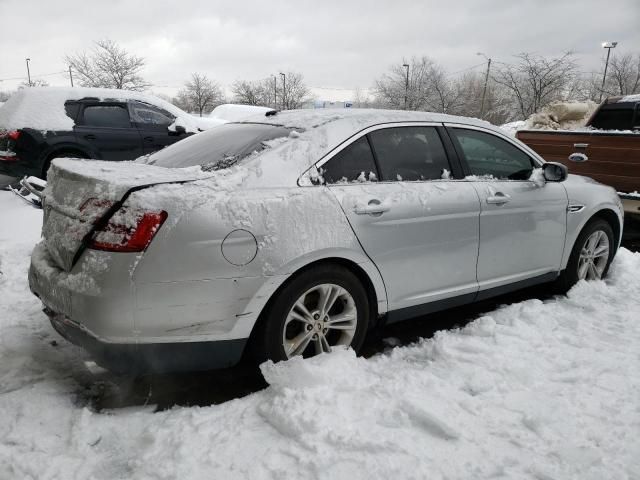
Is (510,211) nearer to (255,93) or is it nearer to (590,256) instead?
(590,256)

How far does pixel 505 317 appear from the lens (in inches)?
140

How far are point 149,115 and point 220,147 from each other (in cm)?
649

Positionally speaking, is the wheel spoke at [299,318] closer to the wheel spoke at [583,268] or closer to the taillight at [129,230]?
the taillight at [129,230]

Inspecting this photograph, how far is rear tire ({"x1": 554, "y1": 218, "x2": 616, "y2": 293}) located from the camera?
423cm

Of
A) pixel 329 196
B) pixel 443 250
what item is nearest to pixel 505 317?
pixel 443 250

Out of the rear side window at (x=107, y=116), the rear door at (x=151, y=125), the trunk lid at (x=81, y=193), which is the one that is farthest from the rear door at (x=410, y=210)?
the rear side window at (x=107, y=116)

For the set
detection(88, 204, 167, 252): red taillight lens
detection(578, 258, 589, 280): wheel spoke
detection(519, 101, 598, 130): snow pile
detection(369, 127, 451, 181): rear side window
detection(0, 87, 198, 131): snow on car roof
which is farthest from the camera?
detection(519, 101, 598, 130): snow pile

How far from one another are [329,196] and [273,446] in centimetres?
133

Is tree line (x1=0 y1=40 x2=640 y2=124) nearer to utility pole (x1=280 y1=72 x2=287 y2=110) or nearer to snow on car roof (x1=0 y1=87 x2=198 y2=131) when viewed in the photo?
utility pole (x1=280 y1=72 x2=287 y2=110)

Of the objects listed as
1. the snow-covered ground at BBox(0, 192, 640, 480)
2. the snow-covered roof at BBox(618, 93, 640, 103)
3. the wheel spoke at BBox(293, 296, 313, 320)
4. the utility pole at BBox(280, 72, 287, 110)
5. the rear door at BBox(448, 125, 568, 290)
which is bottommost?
the snow-covered ground at BBox(0, 192, 640, 480)

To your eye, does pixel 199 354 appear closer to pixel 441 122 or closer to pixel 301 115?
pixel 301 115

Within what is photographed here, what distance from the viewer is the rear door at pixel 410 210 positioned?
284 cm

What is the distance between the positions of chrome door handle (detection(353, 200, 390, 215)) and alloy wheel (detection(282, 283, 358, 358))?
459 millimetres

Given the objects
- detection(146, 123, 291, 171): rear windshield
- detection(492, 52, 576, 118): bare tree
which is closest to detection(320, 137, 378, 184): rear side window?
detection(146, 123, 291, 171): rear windshield
